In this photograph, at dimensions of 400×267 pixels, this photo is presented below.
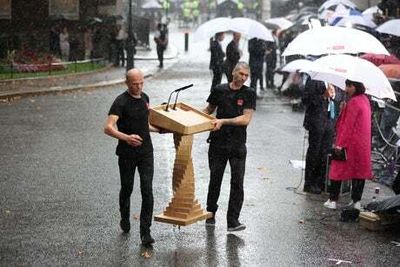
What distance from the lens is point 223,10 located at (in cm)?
9206

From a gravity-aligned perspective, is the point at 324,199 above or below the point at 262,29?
below

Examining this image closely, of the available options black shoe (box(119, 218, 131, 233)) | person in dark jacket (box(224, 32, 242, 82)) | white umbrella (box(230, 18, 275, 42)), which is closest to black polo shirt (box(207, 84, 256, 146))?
black shoe (box(119, 218, 131, 233))

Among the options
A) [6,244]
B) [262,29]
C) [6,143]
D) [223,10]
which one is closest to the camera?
[6,244]

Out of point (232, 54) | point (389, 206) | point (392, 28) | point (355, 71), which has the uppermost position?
point (355, 71)

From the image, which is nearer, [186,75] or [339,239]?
[339,239]

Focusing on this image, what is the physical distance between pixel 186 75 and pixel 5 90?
10565 mm

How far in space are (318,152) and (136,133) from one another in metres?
3.83

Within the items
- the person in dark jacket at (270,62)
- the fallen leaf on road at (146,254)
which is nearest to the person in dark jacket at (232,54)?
the person in dark jacket at (270,62)

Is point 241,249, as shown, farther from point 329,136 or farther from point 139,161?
point 329,136

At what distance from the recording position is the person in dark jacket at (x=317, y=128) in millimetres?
11391

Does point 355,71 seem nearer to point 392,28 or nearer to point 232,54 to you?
point 392,28

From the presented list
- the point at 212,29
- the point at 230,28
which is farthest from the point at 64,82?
the point at 230,28

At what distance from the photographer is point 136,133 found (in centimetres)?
859

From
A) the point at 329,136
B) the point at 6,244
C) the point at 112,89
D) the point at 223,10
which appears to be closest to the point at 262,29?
the point at 112,89
